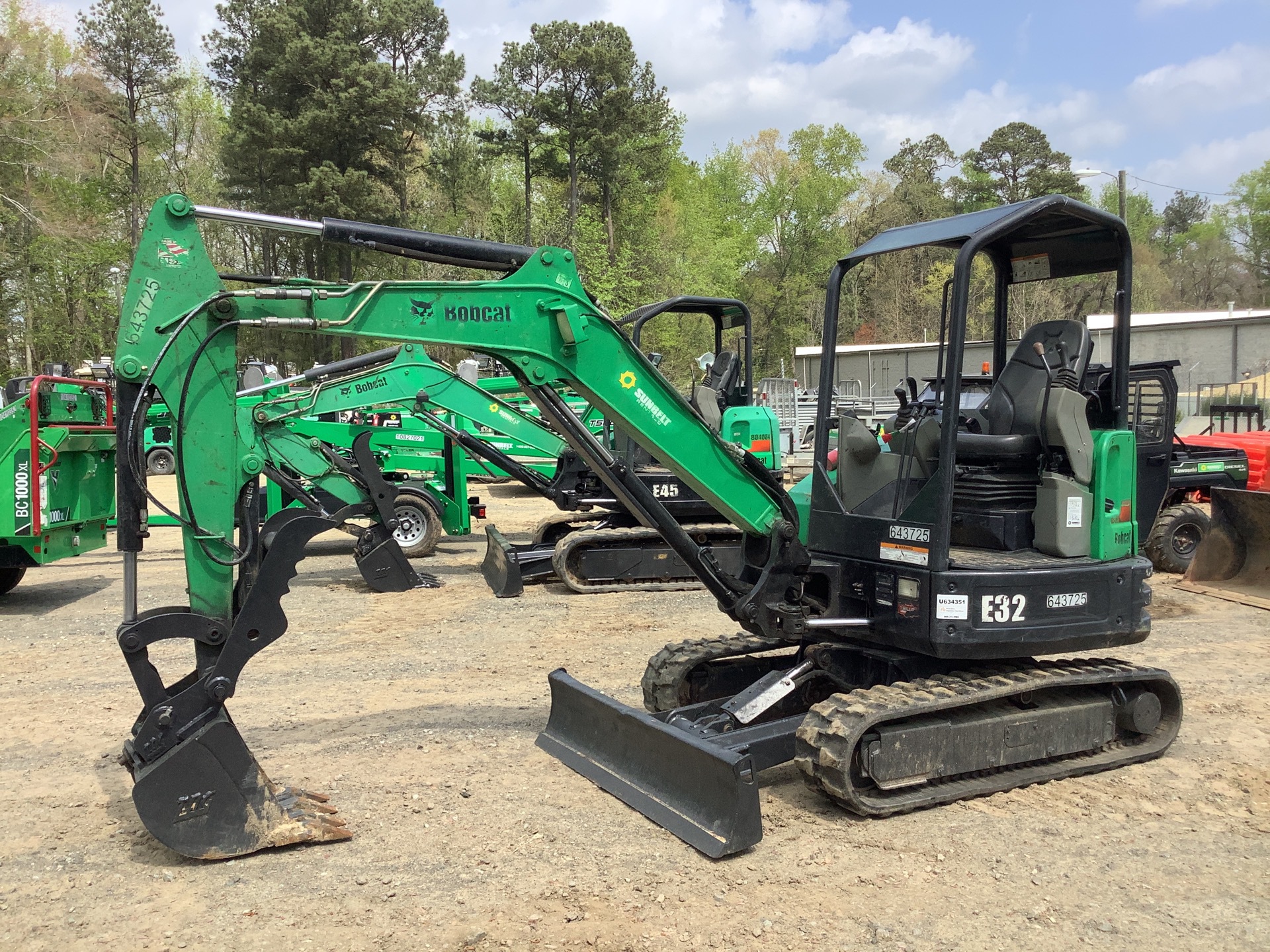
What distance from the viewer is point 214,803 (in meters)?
4.34

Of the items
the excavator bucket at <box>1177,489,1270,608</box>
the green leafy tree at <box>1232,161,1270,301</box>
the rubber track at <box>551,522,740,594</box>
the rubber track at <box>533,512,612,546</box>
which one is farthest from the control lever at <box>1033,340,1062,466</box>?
the green leafy tree at <box>1232,161,1270,301</box>

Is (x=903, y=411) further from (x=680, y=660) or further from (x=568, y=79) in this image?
(x=568, y=79)

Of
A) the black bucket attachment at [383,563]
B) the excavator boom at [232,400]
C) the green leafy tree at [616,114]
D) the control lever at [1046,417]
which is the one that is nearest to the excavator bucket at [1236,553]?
the control lever at [1046,417]

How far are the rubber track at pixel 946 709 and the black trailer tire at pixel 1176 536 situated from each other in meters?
6.31

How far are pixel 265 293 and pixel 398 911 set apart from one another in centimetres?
259

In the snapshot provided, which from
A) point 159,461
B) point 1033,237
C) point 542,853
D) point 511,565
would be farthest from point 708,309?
point 159,461

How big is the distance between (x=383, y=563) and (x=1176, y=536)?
343 inches

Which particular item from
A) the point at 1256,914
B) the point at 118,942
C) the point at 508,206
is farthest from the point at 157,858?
the point at 508,206

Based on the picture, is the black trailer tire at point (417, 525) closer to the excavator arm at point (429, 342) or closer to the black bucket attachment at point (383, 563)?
the black bucket attachment at point (383, 563)

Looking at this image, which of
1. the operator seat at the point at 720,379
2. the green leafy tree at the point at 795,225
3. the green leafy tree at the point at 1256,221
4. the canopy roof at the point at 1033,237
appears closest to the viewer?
the canopy roof at the point at 1033,237

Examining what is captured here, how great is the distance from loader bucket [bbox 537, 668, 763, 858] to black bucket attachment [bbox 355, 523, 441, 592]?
5192 millimetres

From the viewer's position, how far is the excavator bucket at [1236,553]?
9758 millimetres

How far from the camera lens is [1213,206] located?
76.2 meters

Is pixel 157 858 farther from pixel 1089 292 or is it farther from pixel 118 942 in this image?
pixel 1089 292
